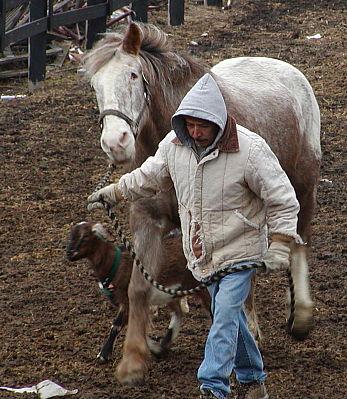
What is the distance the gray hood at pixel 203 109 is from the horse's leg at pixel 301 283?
6.09 ft

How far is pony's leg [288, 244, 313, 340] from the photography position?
671 centimetres

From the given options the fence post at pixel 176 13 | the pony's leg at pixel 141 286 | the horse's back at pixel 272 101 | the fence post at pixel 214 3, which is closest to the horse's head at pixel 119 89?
the pony's leg at pixel 141 286

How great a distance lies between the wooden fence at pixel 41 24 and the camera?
13.3 meters

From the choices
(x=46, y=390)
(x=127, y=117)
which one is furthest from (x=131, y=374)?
(x=127, y=117)

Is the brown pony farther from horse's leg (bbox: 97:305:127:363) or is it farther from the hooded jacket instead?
the hooded jacket

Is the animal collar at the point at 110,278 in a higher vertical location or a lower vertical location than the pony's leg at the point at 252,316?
higher

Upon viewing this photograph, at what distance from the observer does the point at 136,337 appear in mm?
6258

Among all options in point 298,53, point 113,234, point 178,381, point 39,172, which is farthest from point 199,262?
point 298,53

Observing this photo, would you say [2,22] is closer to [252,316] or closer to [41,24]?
[41,24]

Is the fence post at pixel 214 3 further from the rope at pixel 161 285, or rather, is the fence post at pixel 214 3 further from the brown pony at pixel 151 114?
the rope at pixel 161 285

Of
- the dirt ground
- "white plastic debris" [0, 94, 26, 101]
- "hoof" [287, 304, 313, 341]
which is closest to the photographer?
the dirt ground

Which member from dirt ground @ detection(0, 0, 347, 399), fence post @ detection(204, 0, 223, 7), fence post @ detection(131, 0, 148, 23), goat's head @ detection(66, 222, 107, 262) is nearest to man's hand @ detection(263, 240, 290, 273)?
dirt ground @ detection(0, 0, 347, 399)

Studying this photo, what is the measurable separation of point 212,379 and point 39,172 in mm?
5475

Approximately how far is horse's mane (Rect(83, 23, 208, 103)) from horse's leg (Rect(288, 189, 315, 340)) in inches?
56.9
